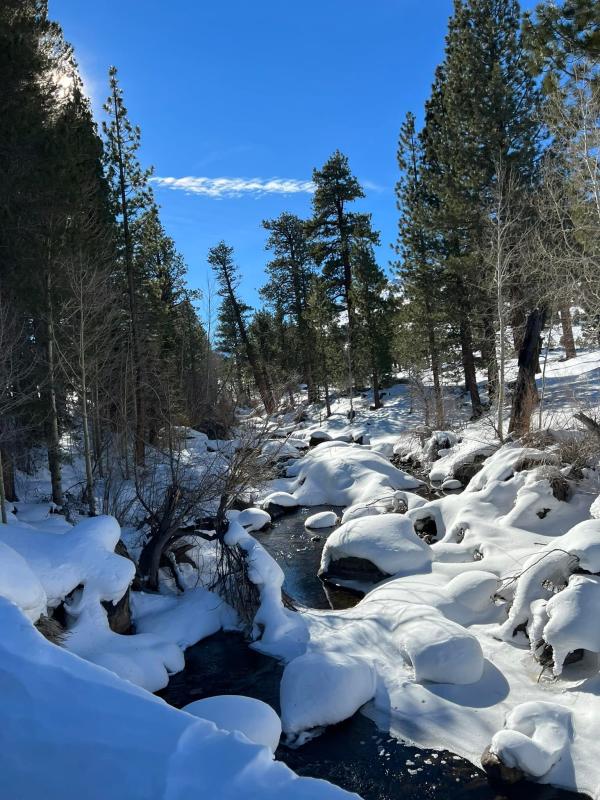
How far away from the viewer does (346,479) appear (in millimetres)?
18641

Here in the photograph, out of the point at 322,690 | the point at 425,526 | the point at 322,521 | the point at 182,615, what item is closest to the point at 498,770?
the point at 322,690

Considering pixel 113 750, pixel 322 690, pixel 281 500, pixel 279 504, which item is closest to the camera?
pixel 113 750

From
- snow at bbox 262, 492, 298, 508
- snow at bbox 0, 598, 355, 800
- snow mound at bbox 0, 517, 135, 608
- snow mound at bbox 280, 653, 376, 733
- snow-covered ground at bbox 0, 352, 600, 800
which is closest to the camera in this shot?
snow at bbox 0, 598, 355, 800

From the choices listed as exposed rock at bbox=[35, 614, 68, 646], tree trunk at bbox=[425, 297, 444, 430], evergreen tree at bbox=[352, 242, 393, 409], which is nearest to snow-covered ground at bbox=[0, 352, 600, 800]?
exposed rock at bbox=[35, 614, 68, 646]

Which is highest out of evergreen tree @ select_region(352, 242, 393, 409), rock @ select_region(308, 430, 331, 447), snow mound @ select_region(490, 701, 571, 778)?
evergreen tree @ select_region(352, 242, 393, 409)

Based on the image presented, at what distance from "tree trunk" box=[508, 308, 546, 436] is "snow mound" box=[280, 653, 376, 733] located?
10678mm

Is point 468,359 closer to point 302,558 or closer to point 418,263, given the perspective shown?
point 418,263

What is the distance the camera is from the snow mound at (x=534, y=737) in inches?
228

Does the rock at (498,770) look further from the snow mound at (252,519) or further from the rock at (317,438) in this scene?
the rock at (317,438)

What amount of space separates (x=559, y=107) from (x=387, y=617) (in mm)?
11954

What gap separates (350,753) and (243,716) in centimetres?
162

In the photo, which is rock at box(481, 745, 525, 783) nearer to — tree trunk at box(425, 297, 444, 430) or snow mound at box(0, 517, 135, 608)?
snow mound at box(0, 517, 135, 608)

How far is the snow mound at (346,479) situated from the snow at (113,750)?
13.7 meters

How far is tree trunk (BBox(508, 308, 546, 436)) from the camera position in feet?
53.8
